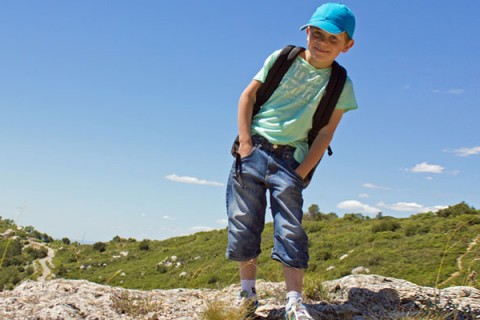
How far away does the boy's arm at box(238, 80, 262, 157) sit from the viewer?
11.9ft

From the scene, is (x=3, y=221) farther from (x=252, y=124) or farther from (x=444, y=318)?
(x=444, y=318)

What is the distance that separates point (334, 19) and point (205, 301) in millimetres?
2226

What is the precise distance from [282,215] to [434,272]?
2394 centimetres

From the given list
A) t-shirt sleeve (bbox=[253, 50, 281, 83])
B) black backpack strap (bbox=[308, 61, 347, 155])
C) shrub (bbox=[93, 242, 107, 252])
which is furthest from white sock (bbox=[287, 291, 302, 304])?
shrub (bbox=[93, 242, 107, 252])

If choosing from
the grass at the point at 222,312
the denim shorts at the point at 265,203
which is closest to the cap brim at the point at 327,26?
the denim shorts at the point at 265,203

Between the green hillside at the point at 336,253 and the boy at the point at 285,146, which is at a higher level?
the green hillside at the point at 336,253

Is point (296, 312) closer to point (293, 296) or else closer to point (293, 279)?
point (293, 296)

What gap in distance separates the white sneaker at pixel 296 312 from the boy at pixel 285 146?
13cm

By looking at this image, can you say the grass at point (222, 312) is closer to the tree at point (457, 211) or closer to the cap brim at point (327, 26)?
the cap brim at point (327, 26)

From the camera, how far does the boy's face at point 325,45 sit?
356 centimetres

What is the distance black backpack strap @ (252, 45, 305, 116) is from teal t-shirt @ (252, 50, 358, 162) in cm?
3

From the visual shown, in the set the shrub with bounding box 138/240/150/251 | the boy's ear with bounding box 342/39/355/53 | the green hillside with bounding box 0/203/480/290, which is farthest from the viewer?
the shrub with bounding box 138/240/150/251

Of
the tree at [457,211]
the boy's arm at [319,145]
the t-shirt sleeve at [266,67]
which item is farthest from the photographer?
the tree at [457,211]

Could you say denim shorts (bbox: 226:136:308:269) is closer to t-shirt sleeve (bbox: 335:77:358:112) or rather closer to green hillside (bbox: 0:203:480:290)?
t-shirt sleeve (bbox: 335:77:358:112)
